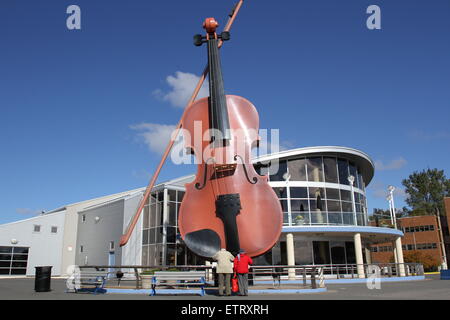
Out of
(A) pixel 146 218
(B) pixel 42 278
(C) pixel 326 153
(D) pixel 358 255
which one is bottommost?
(B) pixel 42 278

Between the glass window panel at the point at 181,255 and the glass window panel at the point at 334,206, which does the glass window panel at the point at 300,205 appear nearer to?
the glass window panel at the point at 334,206

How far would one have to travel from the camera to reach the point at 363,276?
20.5 metres

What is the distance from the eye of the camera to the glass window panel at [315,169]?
23734mm

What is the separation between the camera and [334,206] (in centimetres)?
2356

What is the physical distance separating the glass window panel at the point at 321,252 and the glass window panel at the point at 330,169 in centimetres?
398

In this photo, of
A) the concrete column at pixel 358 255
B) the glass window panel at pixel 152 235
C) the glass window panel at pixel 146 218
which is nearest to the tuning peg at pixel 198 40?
the glass window panel at pixel 152 235

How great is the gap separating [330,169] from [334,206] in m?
2.37

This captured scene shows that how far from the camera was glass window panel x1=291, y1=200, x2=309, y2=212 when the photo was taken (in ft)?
74.9

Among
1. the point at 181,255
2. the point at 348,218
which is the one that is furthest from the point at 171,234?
the point at 348,218

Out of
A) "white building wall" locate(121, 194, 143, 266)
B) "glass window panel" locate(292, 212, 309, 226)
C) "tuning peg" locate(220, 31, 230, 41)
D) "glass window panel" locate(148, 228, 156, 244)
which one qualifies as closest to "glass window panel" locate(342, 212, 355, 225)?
"glass window panel" locate(292, 212, 309, 226)

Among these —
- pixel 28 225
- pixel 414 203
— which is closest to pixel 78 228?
pixel 28 225

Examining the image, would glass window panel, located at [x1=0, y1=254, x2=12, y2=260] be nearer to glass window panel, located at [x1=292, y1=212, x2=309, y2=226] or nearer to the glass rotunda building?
the glass rotunda building

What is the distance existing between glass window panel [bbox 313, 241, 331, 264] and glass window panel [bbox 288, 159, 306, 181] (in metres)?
3.98

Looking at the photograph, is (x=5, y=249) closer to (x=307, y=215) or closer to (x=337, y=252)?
(x=307, y=215)
